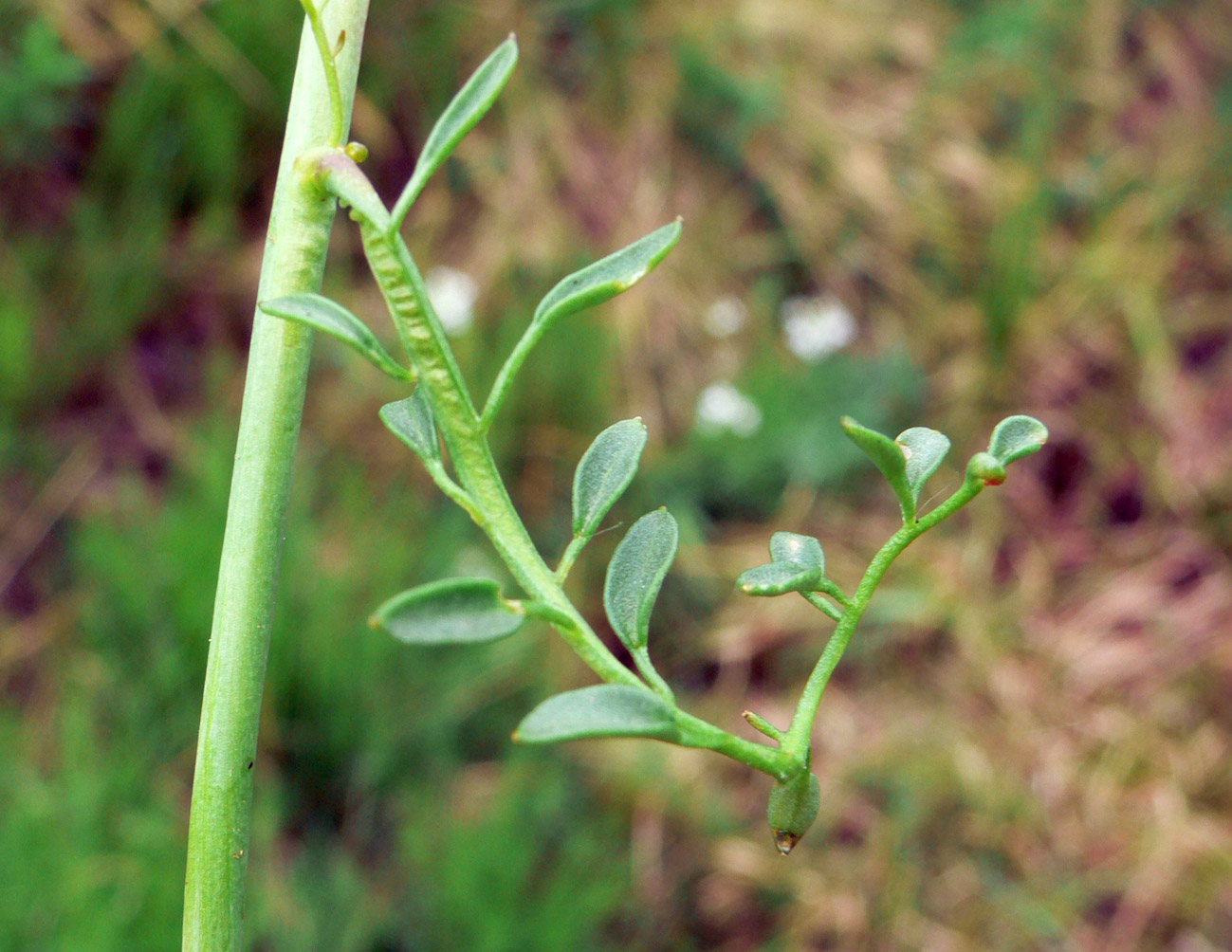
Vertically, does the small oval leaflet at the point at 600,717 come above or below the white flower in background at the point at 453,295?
Result: above

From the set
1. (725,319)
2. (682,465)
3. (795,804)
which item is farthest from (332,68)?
(725,319)

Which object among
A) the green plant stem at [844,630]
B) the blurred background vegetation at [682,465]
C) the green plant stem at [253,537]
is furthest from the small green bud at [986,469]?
the blurred background vegetation at [682,465]

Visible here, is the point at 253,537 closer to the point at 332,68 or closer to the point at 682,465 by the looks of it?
the point at 332,68

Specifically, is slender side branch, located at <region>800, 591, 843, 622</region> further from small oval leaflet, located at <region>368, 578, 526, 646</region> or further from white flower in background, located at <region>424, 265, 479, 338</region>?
white flower in background, located at <region>424, 265, 479, 338</region>

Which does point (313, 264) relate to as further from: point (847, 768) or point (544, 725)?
point (847, 768)

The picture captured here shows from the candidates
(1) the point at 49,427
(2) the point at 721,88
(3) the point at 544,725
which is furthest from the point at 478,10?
(3) the point at 544,725

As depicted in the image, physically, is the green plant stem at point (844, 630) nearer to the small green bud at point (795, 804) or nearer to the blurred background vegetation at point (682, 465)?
the small green bud at point (795, 804)
